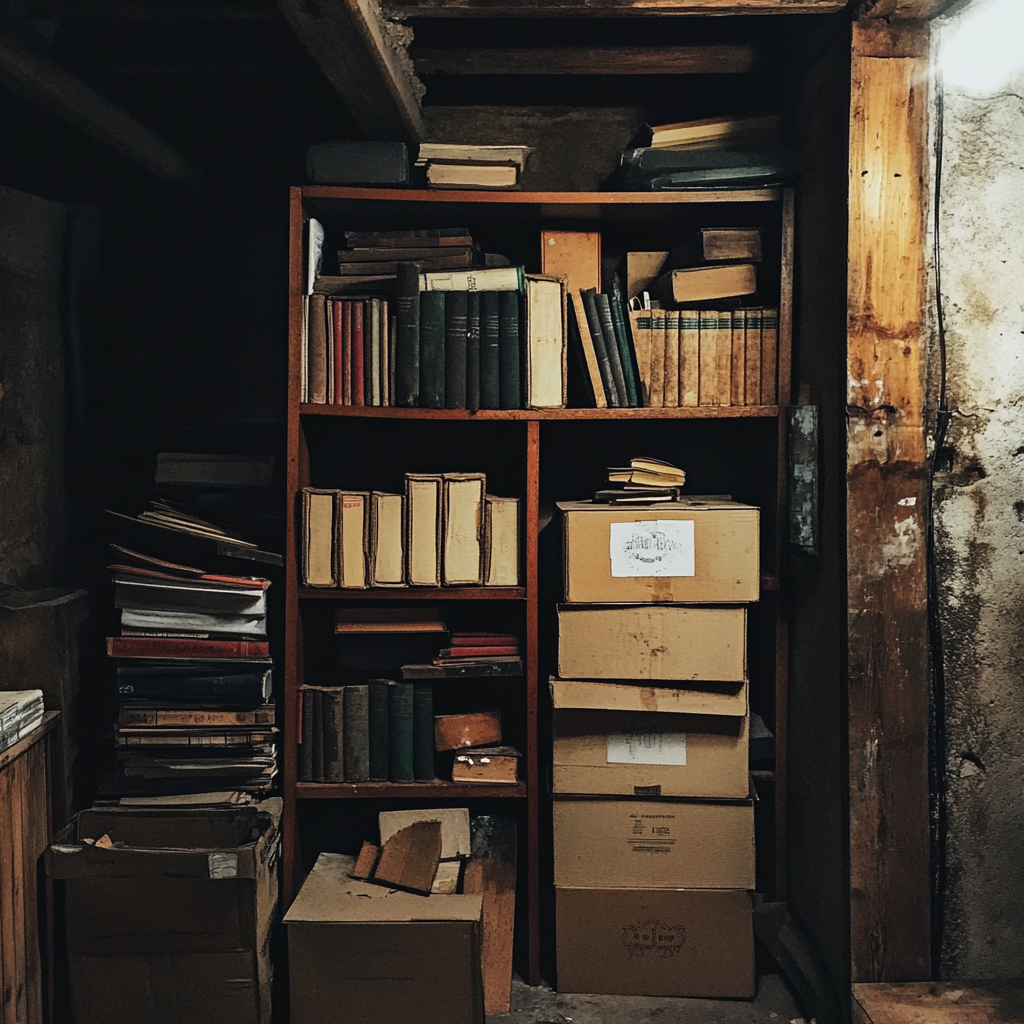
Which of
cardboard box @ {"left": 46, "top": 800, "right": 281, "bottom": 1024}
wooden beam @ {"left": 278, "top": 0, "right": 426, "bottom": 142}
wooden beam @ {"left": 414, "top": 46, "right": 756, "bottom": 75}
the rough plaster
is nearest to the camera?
wooden beam @ {"left": 278, "top": 0, "right": 426, "bottom": 142}

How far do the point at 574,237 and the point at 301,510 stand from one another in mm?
987

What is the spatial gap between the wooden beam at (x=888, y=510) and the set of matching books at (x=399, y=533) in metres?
0.88

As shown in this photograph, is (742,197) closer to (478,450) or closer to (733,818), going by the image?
(478,450)

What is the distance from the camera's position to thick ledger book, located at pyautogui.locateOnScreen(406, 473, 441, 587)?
2094mm

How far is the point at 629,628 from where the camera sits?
2045 millimetres

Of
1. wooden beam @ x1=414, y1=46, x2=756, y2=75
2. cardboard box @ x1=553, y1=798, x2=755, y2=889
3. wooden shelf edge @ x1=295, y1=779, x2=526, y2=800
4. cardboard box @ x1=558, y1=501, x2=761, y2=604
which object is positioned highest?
wooden beam @ x1=414, y1=46, x2=756, y2=75

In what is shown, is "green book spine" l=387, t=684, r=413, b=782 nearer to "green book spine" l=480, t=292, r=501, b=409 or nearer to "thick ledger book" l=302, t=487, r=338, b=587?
"thick ledger book" l=302, t=487, r=338, b=587

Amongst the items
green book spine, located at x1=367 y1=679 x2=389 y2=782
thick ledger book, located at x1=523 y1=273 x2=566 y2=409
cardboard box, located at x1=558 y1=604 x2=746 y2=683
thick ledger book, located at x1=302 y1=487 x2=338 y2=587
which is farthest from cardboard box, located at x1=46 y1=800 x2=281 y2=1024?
thick ledger book, located at x1=523 y1=273 x2=566 y2=409

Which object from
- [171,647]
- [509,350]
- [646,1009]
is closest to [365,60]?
[509,350]

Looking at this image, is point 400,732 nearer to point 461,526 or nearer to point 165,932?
point 461,526

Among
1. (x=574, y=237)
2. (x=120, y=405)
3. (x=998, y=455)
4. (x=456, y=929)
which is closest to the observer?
(x=998, y=455)

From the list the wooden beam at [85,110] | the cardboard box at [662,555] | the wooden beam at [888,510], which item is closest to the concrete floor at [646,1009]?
the wooden beam at [888,510]

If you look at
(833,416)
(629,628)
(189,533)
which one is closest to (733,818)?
(629,628)

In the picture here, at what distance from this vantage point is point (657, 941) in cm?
212
